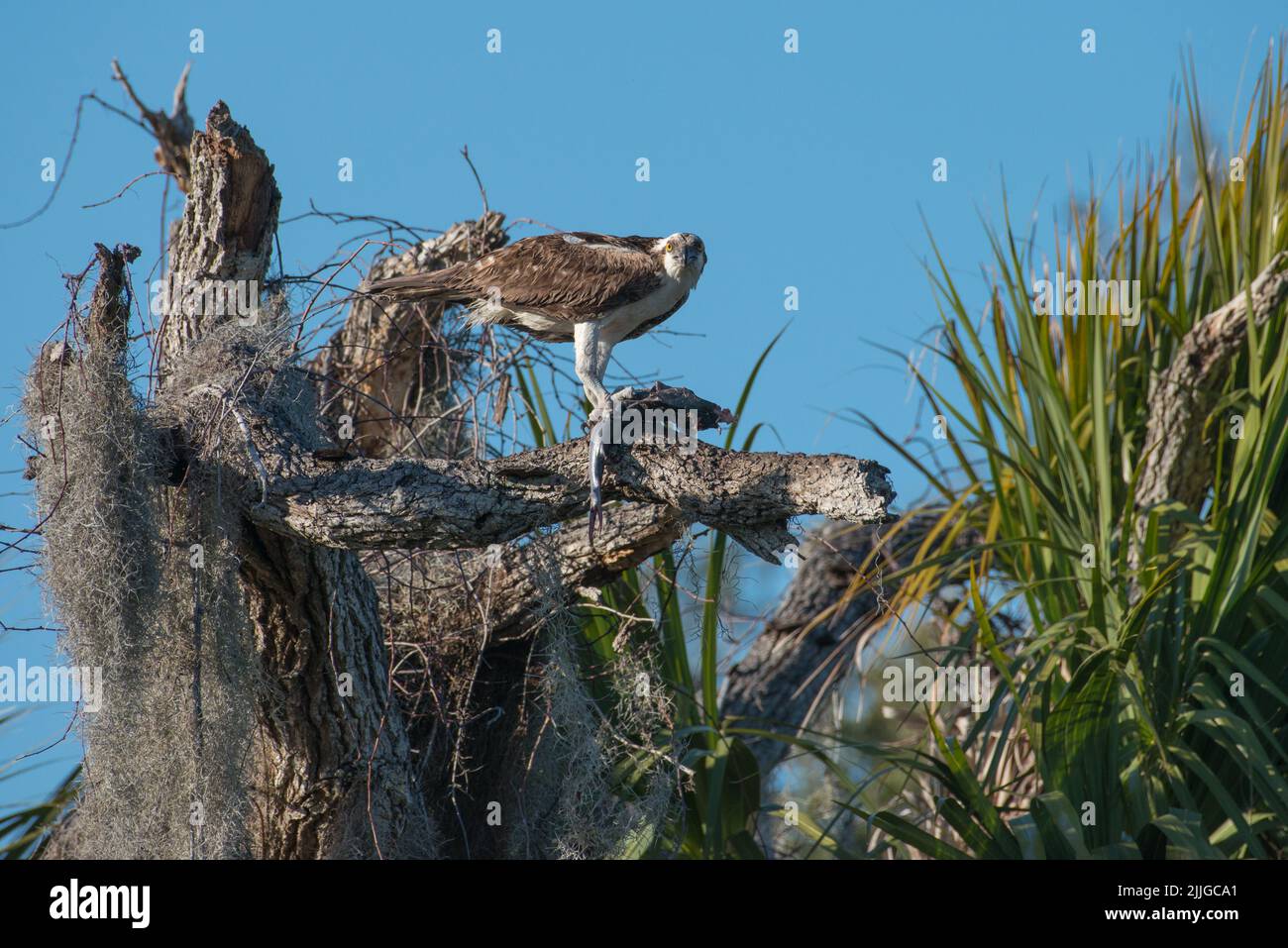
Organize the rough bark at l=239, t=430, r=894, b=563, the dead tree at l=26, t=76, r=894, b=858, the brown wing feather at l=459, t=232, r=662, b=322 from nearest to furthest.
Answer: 1. the rough bark at l=239, t=430, r=894, b=563
2. the dead tree at l=26, t=76, r=894, b=858
3. the brown wing feather at l=459, t=232, r=662, b=322

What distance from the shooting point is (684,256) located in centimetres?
475

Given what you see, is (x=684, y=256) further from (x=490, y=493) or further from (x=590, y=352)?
(x=490, y=493)

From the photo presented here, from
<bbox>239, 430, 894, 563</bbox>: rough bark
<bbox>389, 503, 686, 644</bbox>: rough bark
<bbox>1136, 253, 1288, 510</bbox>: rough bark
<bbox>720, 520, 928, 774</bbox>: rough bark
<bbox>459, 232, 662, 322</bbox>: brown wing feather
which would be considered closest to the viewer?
<bbox>239, 430, 894, 563</bbox>: rough bark

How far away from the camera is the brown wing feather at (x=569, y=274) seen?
4.75m

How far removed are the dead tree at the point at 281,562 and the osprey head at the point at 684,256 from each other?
782mm

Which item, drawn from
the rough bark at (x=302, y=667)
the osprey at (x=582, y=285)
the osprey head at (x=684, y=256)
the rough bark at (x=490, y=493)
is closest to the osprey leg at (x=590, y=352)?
the osprey at (x=582, y=285)

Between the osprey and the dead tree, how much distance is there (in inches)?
19.6

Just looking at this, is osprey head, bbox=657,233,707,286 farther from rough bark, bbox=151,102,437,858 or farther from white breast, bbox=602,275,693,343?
rough bark, bbox=151,102,437,858

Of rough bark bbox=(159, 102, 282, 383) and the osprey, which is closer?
rough bark bbox=(159, 102, 282, 383)

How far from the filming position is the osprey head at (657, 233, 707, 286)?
Result: 476 cm

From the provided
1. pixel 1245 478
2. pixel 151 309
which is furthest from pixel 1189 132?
pixel 151 309

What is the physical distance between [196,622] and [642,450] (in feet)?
4.30

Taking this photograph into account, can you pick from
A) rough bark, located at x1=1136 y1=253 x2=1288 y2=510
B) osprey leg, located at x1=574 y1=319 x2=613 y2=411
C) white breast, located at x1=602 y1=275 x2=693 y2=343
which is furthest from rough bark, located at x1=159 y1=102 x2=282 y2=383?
rough bark, located at x1=1136 y1=253 x2=1288 y2=510

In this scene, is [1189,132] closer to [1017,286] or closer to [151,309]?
[1017,286]
